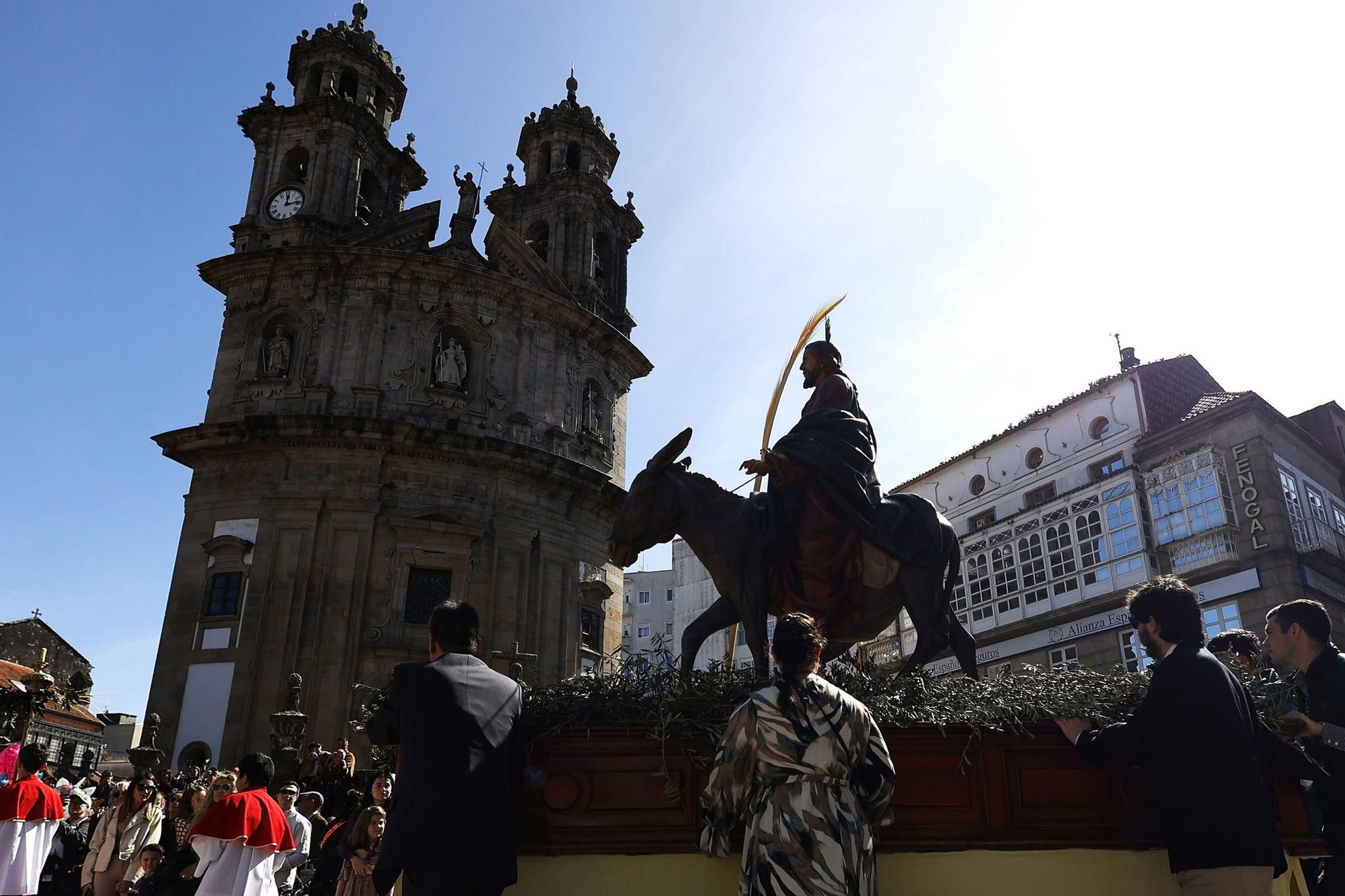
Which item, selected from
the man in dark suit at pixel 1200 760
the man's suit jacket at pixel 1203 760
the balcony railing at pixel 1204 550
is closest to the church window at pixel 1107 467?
the balcony railing at pixel 1204 550

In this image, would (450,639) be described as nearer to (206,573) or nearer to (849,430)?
(849,430)

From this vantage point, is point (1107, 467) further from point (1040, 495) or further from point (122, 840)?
point (122, 840)

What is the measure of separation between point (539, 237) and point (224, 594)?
17763 mm

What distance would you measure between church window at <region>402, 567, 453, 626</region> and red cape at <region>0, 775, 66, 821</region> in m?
16.3

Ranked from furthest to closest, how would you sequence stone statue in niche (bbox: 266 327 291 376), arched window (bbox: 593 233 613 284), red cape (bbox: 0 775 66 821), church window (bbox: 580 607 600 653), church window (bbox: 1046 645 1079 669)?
arched window (bbox: 593 233 613 284)
church window (bbox: 580 607 600 653)
church window (bbox: 1046 645 1079 669)
stone statue in niche (bbox: 266 327 291 376)
red cape (bbox: 0 775 66 821)

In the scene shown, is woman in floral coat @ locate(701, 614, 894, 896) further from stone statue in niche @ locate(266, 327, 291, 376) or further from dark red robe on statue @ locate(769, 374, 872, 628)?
stone statue in niche @ locate(266, 327, 291, 376)

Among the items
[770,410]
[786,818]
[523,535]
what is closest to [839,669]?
[786,818]

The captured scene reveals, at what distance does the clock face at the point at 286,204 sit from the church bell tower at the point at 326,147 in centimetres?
3

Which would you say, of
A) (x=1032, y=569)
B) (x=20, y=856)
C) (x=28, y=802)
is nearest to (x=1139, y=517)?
(x=1032, y=569)

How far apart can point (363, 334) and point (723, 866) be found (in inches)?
1029

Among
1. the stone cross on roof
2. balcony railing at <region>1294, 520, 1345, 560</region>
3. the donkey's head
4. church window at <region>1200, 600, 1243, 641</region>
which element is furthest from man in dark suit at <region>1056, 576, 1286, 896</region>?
balcony railing at <region>1294, 520, 1345, 560</region>

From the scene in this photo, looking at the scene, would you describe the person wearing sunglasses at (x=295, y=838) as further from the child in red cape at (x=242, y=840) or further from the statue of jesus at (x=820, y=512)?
the statue of jesus at (x=820, y=512)

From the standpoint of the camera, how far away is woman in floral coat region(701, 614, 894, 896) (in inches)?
145

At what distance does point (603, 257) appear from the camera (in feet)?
120
